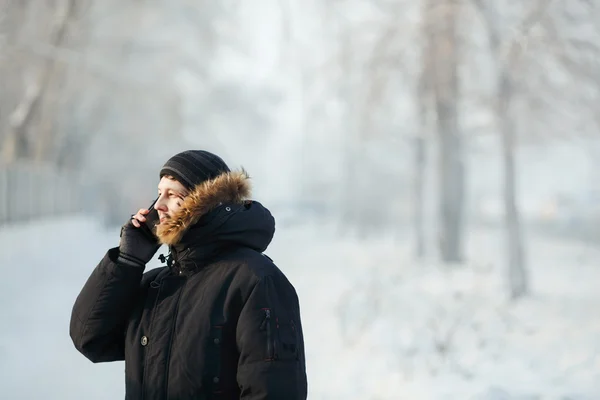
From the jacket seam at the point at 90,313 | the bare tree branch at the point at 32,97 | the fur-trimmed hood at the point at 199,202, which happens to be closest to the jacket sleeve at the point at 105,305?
the jacket seam at the point at 90,313

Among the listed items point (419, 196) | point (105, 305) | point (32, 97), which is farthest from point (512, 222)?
point (32, 97)

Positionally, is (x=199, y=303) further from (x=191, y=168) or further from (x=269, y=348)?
(x=191, y=168)

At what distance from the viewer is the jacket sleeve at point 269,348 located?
50.7 inches

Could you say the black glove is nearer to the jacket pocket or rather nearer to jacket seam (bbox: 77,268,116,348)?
jacket seam (bbox: 77,268,116,348)

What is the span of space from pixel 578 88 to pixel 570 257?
130 cm

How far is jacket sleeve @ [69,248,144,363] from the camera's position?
1.48 m

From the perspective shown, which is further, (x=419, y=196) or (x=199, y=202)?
(x=419, y=196)

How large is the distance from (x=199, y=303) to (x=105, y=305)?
0.87 feet

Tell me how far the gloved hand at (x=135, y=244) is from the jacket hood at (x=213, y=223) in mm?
64

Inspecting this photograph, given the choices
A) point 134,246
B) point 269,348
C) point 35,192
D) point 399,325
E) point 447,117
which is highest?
point 447,117

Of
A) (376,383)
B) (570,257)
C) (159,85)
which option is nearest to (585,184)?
(570,257)

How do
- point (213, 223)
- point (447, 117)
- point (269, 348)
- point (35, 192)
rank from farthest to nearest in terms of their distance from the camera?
point (35, 192) → point (447, 117) → point (213, 223) → point (269, 348)

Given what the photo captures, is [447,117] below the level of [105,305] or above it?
above

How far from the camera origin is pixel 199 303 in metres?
1.39
